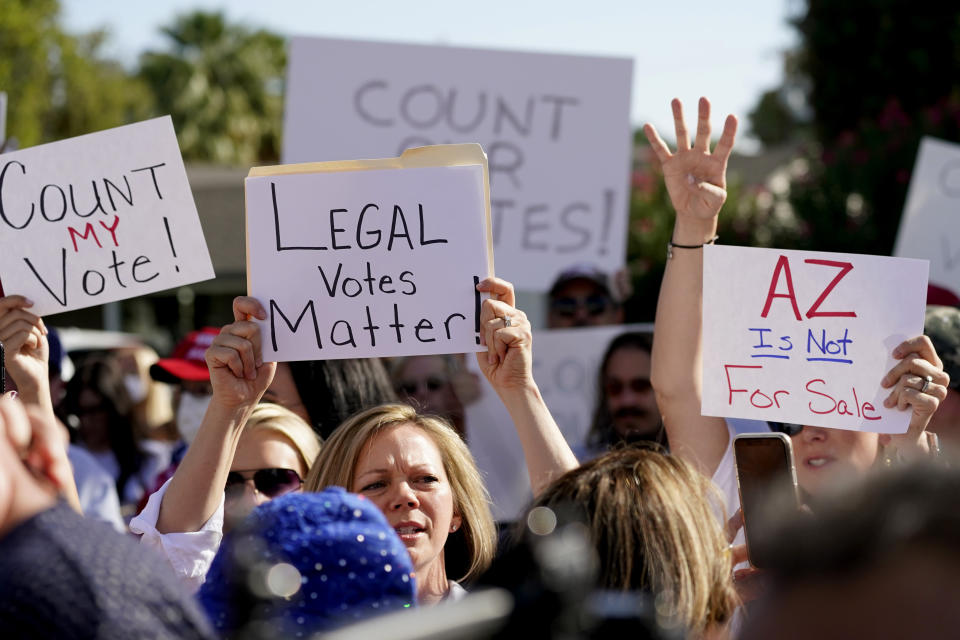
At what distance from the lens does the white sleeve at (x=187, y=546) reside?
7.94 ft

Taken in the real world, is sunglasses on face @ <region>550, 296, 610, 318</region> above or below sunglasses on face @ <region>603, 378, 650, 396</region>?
above

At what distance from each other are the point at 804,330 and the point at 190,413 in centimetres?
254

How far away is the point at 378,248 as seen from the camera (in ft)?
9.25

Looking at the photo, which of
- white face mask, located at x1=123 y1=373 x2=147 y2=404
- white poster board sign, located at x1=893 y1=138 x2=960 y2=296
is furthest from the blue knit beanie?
white face mask, located at x1=123 y1=373 x2=147 y2=404

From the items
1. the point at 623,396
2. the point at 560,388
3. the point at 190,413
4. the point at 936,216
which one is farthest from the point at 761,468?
the point at 936,216

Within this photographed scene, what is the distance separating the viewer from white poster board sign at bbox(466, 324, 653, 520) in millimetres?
4422

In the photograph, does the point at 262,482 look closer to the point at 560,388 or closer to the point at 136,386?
the point at 560,388

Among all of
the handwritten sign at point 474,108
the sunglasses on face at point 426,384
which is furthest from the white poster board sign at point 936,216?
the sunglasses on face at point 426,384

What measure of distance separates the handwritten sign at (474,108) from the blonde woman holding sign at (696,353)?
2189 mm

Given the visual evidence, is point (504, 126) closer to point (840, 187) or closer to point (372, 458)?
point (372, 458)

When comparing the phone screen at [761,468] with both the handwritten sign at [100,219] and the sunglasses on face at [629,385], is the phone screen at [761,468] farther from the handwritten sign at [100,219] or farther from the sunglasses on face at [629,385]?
the sunglasses on face at [629,385]

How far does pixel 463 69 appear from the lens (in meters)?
5.28

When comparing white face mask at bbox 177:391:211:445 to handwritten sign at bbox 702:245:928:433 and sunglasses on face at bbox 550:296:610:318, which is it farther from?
handwritten sign at bbox 702:245:928:433

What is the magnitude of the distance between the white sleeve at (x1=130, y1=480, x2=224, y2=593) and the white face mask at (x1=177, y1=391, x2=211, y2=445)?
192 cm
